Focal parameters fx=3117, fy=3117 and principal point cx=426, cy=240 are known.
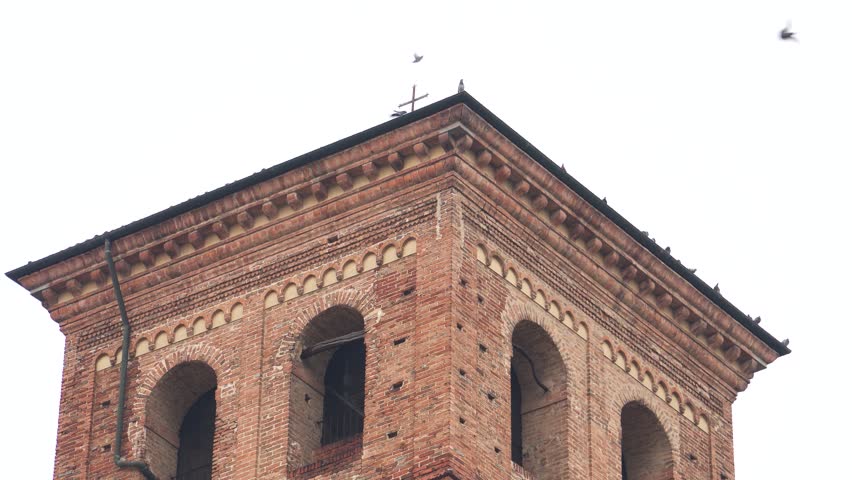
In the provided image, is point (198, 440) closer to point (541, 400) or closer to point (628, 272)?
point (541, 400)

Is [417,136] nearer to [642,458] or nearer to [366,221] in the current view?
[366,221]

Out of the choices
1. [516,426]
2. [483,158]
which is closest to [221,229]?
[483,158]

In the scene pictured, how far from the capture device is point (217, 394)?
48906 mm

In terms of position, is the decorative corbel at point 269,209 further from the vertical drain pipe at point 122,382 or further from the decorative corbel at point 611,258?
the decorative corbel at point 611,258

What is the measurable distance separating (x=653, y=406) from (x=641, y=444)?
2.18 feet

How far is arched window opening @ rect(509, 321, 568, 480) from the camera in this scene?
48.1m

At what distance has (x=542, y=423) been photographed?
159ft

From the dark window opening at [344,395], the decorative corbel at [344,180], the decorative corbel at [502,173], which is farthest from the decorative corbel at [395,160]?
the dark window opening at [344,395]

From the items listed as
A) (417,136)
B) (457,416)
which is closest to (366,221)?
(417,136)

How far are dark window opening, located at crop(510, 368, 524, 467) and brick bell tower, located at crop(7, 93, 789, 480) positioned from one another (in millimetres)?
45

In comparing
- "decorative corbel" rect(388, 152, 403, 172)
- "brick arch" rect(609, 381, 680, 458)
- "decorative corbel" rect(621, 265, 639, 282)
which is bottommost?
"brick arch" rect(609, 381, 680, 458)

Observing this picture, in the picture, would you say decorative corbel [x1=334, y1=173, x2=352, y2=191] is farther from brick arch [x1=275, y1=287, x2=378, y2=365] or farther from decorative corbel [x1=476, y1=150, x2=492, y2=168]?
decorative corbel [x1=476, y1=150, x2=492, y2=168]

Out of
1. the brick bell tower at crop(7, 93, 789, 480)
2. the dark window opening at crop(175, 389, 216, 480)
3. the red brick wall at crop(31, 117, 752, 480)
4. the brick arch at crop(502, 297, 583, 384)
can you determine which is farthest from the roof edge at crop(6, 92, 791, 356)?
the dark window opening at crop(175, 389, 216, 480)

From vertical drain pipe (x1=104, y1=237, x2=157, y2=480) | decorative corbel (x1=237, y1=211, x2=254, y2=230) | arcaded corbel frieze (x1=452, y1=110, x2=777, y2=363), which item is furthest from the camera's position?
decorative corbel (x1=237, y1=211, x2=254, y2=230)
